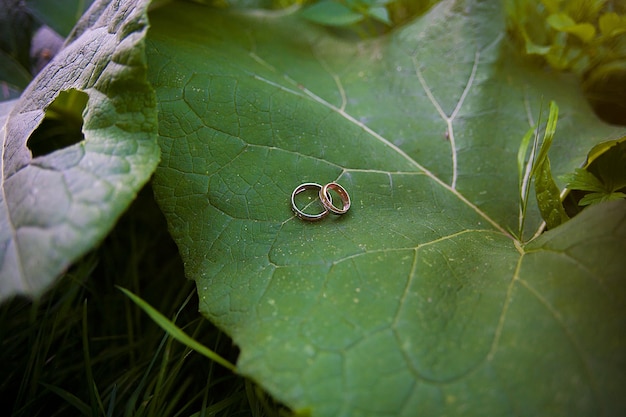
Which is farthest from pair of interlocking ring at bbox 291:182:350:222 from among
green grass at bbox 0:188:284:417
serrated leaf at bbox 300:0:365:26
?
serrated leaf at bbox 300:0:365:26

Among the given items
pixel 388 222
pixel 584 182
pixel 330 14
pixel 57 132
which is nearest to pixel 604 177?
pixel 584 182

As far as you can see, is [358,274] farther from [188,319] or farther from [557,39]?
[557,39]

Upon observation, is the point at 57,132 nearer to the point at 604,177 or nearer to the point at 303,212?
the point at 303,212

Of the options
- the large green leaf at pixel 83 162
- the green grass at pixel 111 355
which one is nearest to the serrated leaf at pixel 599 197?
the green grass at pixel 111 355

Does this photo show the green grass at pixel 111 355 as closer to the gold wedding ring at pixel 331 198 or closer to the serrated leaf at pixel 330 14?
the gold wedding ring at pixel 331 198

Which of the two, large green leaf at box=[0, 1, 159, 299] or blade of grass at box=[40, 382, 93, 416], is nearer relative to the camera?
large green leaf at box=[0, 1, 159, 299]

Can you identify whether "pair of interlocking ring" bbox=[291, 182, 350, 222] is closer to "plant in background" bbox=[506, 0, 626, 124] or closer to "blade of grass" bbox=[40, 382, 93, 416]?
"blade of grass" bbox=[40, 382, 93, 416]

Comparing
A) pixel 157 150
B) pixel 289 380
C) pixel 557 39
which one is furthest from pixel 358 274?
pixel 557 39
